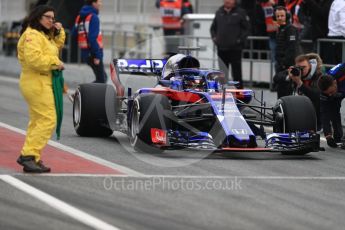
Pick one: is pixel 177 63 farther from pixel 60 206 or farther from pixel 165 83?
pixel 60 206

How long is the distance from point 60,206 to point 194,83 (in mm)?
5026

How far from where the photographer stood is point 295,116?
13.8 metres

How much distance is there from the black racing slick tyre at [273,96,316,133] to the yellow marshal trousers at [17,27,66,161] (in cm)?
330

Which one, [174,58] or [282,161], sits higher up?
[174,58]

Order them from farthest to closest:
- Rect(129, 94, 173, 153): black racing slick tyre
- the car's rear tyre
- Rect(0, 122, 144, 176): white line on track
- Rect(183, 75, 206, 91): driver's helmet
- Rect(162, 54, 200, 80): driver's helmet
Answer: Rect(162, 54, 200, 80): driver's helmet → Rect(183, 75, 206, 91): driver's helmet → the car's rear tyre → Rect(129, 94, 173, 153): black racing slick tyre → Rect(0, 122, 144, 176): white line on track

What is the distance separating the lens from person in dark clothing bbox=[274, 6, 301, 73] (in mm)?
18688

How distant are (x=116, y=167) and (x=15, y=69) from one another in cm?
1970

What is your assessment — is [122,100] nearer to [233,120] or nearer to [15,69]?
[233,120]

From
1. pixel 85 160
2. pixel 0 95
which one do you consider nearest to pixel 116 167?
pixel 85 160

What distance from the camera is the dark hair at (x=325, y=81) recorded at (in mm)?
14930

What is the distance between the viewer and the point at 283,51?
1884 centimetres

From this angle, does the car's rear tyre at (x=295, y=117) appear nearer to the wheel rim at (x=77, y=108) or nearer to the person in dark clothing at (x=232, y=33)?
the wheel rim at (x=77, y=108)

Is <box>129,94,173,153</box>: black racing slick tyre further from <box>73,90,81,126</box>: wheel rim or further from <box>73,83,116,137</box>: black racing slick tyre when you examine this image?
<box>73,90,81,126</box>: wheel rim

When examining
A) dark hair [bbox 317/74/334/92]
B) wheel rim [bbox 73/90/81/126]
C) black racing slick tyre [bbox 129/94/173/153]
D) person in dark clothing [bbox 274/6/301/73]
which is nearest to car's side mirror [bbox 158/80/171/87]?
black racing slick tyre [bbox 129/94/173/153]
